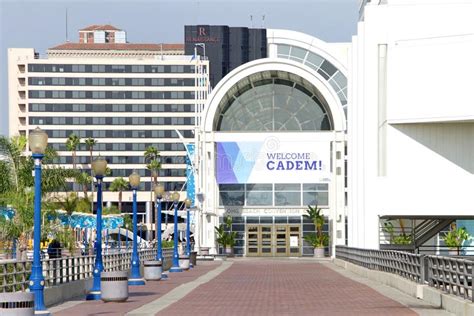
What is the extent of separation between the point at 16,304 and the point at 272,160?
70.2 metres

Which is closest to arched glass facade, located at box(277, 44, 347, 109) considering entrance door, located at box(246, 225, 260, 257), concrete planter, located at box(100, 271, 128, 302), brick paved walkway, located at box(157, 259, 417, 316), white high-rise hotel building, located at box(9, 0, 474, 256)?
white high-rise hotel building, located at box(9, 0, 474, 256)

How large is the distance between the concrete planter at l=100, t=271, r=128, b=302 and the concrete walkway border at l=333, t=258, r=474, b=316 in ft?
23.3

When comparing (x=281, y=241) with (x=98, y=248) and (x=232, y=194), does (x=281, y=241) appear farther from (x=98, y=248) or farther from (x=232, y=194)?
(x=98, y=248)

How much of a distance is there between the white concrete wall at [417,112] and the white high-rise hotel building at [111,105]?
345ft

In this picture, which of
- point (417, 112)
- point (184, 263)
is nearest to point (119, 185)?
point (184, 263)

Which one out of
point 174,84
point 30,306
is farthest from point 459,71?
point 174,84

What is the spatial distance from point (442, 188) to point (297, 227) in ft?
105

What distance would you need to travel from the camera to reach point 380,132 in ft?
Answer: 196

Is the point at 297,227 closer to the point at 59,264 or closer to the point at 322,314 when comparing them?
the point at 59,264

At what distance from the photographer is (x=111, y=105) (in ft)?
543

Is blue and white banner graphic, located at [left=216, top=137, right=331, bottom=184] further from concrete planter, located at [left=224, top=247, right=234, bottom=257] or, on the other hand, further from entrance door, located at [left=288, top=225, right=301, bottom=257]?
concrete planter, located at [left=224, top=247, right=234, bottom=257]

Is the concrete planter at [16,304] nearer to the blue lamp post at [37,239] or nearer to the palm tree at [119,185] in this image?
the blue lamp post at [37,239]

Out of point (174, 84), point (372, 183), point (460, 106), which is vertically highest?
point (174, 84)

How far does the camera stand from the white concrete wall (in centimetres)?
5588
